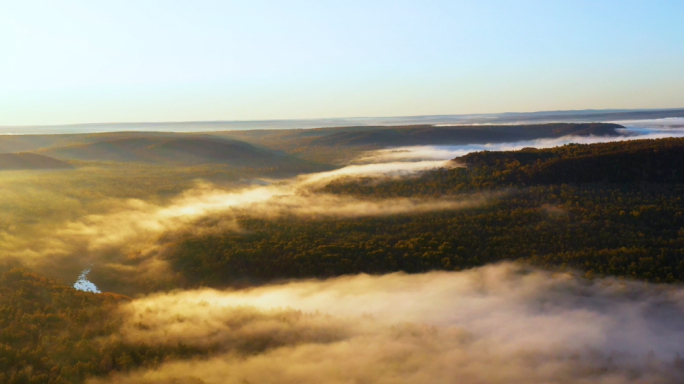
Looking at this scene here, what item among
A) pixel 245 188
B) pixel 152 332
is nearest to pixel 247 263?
pixel 152 332

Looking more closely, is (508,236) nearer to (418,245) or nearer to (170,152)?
(418,245)

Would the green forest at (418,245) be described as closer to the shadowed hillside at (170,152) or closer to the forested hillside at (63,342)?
the forested hillside at (63,342)

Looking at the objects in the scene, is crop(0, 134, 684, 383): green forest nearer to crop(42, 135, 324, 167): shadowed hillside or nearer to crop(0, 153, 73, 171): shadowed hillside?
crop(0, 153, 73, 171): shadowed hillside

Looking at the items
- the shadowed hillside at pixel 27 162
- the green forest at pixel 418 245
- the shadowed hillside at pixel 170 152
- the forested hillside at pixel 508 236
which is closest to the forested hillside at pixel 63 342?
the green forest at pixel 418 245

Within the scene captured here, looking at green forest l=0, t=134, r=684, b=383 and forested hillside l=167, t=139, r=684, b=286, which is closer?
green forest l=0, t=134, r=684, b=383

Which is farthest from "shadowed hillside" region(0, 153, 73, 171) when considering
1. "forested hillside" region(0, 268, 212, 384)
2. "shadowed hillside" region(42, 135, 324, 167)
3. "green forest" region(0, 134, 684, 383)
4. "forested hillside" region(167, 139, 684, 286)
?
"forested hillside" region(0, 268, 212, 384)

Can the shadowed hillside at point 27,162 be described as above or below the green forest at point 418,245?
above

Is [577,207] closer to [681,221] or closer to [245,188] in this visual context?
[681,221]

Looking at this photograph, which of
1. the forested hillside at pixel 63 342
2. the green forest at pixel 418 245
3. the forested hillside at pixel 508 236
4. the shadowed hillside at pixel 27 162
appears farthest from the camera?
the shadowed hillside at pixel 27 162

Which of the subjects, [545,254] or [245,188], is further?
[245,188]
